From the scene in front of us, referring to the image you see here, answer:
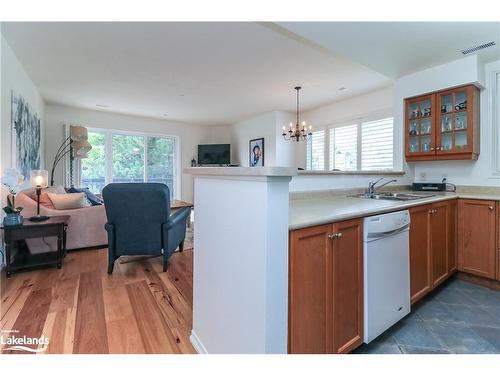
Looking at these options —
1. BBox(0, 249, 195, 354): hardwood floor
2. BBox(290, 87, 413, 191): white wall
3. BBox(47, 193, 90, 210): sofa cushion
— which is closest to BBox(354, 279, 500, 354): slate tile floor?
BBox(290, 87, 413, 191): white wall

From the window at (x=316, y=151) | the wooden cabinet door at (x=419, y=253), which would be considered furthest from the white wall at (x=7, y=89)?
the window at (x=316, y=151)

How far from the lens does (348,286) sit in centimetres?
130

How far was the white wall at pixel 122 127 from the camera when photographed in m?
5.28

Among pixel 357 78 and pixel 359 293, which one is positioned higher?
pixel 357 78

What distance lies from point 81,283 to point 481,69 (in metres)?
4.61

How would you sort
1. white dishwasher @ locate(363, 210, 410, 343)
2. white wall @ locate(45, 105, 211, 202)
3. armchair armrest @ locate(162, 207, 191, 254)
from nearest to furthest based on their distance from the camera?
white dishwasher @ locate(363, 210, 410, 343)
armchair armrest @ locate(162, 207, 191, 254)
white wall @ locate(45, 105, 211, 202)

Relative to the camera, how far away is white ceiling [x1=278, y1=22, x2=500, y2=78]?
2.11 m

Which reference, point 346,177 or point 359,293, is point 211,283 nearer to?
point 359,293

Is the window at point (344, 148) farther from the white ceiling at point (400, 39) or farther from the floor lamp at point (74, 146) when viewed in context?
the floor lamp at point (74, 146)

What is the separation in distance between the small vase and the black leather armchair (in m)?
0.84

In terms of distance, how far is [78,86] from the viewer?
4086 mm

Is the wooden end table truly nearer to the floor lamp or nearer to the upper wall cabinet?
the floor lamp

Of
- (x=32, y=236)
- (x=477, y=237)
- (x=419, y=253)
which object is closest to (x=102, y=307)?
(x=32, y=236)
